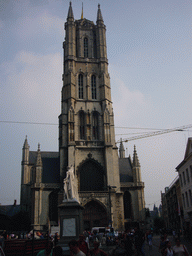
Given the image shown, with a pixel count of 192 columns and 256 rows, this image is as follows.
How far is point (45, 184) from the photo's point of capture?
38.7 metres

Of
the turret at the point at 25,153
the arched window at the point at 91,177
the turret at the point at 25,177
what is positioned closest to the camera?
the arched window at the point at 91,177

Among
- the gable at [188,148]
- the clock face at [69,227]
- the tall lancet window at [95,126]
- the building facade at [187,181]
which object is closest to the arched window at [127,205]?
the building facade at [187,181]

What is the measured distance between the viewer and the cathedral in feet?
121

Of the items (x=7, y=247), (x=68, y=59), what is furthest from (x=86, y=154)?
(x=7, y=247)

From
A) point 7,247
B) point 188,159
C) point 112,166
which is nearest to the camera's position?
point 7,247

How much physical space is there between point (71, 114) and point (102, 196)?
12528 mm

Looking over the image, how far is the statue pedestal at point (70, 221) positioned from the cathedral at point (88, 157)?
20.6 meters

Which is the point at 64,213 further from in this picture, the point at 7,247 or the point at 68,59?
the point at 68,59

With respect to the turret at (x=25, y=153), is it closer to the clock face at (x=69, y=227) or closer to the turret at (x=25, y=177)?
the turret at (x=25, y=177)

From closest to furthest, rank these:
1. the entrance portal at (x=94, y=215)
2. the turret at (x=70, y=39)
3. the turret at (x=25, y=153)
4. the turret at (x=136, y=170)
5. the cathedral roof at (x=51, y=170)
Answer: the entrance portal at (x=94, y=215)
the cathedral roof at (x=51, y=170)
the turret at (x=136, y=170)
the turret at (x=70, y=39)
the turret at (x=25, y=153)

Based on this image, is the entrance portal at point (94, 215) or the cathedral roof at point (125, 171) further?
the cathedral roof at point (125, 171)

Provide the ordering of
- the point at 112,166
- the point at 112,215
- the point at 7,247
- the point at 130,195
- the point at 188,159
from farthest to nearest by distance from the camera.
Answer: the point at 130,195 < the point at 112,166 < the point at 112,215 < the point at 188,159 < the point at 7,247

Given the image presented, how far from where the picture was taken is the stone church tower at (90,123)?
121 ft

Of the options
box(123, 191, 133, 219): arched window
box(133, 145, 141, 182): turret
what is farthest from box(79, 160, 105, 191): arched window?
box(133, 145, 141, 182): turret
